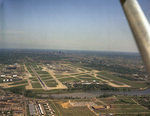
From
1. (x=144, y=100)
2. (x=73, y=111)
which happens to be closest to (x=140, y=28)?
(x=73, y=111)

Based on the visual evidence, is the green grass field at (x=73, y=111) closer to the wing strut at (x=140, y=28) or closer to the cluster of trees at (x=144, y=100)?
the cluster of trees at (x=144, y=100)

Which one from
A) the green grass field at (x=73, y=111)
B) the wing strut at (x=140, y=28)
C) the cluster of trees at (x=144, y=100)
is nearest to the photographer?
the wing strut at (x=140, y=28)

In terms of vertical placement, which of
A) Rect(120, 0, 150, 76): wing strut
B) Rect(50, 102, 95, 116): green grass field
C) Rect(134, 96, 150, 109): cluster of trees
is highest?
Rect(120, 0, 150, 76): wing strut

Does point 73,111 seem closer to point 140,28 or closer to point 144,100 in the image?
point 144,100

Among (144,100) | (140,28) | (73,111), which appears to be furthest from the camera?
(144,100)

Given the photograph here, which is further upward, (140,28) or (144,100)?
(140,28)

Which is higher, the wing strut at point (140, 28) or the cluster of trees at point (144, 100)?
the wing strut at point (140, 28)

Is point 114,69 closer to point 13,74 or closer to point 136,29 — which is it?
point 13,74

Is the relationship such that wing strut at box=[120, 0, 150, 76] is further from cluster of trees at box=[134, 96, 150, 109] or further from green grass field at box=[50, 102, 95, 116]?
cluster of trees at box=[134, 96, 150, 109]

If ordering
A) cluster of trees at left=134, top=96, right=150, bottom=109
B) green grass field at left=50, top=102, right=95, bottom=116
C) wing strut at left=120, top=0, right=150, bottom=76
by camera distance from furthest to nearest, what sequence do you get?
cluster of trees at left=134, top=96, right=150, bottom=109, green grass field at left=50, top=102, right=95, bottom=116, wing strut at left=120, top=0, right=150, bottom=76

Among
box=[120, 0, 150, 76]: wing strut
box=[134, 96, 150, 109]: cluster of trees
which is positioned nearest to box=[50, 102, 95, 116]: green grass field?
box=[134, 96, 150, 109]: cluster of trees

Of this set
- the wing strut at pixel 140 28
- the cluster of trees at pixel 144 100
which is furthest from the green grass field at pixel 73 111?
the wing strut at pixel 140 28
